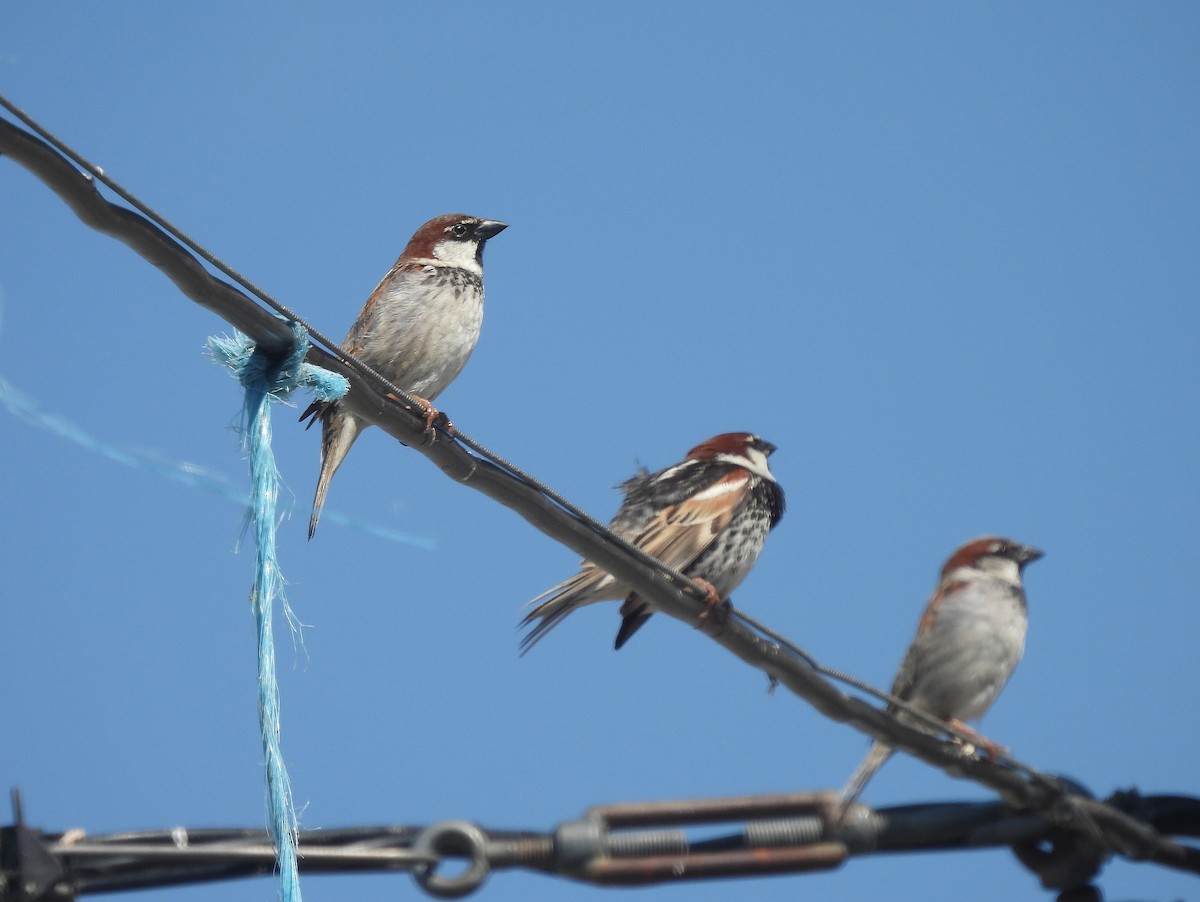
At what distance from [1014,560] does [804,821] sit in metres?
3.66

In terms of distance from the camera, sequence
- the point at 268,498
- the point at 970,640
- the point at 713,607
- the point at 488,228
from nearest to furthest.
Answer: the point at 268,498
the point at 713,607
the point at 970,640
the point at 488,228

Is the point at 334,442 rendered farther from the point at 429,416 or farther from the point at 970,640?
the point at 970,640

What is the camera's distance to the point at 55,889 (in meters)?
3.54

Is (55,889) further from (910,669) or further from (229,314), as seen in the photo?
(910,669)

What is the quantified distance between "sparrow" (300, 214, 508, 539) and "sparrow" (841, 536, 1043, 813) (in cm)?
268

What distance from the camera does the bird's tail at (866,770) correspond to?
20.2ft

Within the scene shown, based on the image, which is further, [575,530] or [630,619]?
[630,619]

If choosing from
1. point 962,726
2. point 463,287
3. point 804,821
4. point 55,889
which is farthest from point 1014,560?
point 55,889

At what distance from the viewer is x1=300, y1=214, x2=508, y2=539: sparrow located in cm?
680

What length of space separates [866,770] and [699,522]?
4.51 ft

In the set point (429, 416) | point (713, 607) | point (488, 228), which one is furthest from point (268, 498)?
point (488, 228)

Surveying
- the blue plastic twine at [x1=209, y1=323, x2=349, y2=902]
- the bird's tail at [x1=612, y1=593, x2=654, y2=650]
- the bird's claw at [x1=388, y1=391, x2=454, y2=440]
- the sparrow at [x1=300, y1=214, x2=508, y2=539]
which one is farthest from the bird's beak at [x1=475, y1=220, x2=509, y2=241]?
the blue plastic twine at [x1=209, y1=323, x2=349, y2=902]

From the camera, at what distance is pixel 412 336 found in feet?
22.9

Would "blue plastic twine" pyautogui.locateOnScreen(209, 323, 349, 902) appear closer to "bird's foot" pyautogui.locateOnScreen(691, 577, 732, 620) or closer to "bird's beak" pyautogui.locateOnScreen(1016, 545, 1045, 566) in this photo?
"bird's foot" pyautogui.locateOnScreen(691, 577, 732, 620)
